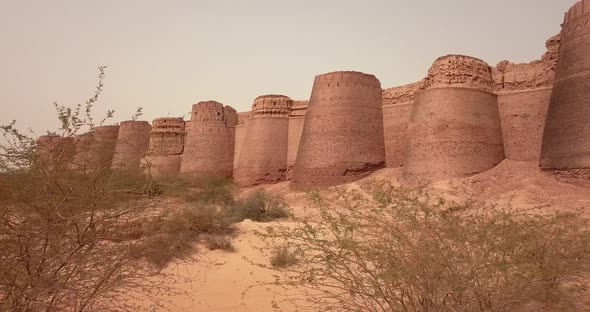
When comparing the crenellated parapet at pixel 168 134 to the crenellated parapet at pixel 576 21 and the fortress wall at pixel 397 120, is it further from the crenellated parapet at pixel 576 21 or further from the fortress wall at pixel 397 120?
the crenellated parapet at pixel 576 21

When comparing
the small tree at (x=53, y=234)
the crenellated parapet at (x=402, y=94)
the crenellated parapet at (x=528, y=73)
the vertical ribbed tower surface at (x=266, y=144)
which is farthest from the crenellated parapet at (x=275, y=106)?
the small tree at (x=53, y=234)

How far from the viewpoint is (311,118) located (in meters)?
17.1

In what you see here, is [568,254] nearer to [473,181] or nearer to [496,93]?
[473,181]

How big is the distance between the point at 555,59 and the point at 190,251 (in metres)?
11.5

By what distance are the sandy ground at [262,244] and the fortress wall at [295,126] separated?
4.99m

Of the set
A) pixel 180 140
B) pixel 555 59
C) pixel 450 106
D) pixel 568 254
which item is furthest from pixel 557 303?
pixel 180 140

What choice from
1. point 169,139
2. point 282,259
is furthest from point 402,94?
point 169,139

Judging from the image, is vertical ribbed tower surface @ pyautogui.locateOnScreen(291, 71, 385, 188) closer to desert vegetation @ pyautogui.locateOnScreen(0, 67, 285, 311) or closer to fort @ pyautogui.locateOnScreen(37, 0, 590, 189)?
fort @ pyautogui.locateOnScreen(37, 0, 590, 189)

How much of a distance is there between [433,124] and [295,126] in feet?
26.4

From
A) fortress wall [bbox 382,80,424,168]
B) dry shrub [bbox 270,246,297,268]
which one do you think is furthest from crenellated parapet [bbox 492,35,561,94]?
dry shrub [bbox 270,246,297,268]

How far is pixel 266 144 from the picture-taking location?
65.4 ft

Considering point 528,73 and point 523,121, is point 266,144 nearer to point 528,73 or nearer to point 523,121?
point 523,121

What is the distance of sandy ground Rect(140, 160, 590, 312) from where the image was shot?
6312 millimetres

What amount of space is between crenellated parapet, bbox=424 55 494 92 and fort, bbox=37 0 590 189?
Answer: 31 mm
